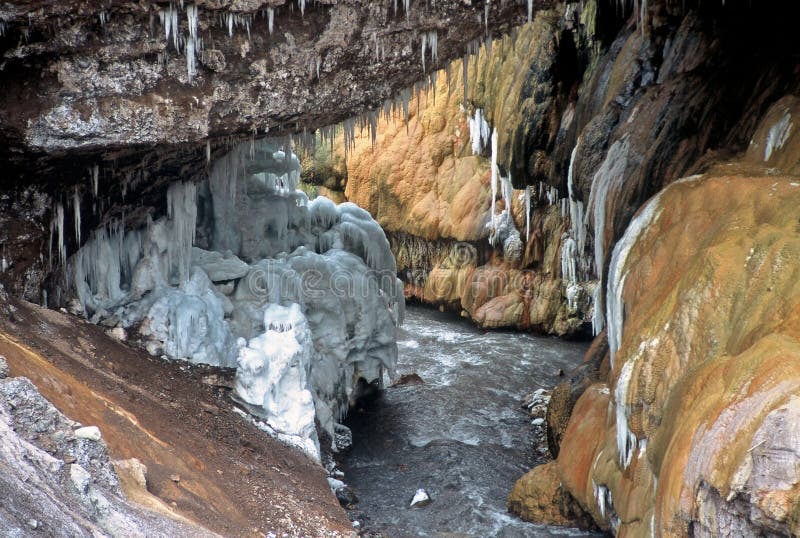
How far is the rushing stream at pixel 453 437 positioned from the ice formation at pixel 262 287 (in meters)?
0.94

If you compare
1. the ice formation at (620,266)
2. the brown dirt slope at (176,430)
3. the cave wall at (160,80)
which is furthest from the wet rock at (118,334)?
the ice formation at (620,266)

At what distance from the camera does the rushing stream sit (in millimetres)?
9500

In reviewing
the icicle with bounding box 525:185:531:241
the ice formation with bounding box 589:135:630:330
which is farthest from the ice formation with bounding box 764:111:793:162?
the icicle with bounding box 525:185:531:241

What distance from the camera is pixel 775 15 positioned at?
9055 mm

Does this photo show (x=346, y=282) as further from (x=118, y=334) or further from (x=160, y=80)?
(x=160, y=80)

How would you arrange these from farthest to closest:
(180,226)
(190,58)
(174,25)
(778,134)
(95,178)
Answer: (180,226) → (95,178) → (190,58) → (174,25) → (778,134)

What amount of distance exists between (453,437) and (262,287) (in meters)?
4.01

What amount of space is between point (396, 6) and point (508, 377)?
967 centimetres

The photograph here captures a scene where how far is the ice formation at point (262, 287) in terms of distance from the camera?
10125mm

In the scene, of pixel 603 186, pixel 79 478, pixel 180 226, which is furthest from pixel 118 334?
pixel 603 186

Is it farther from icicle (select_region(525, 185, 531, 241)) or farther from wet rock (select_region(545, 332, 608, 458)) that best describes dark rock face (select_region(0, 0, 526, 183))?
icicle (select_region(525, 185, 531, 241))

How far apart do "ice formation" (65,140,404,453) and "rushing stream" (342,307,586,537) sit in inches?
36.8

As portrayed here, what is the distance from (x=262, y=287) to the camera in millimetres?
11602

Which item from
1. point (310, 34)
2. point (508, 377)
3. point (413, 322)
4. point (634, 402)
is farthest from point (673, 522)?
point (413, 322)
